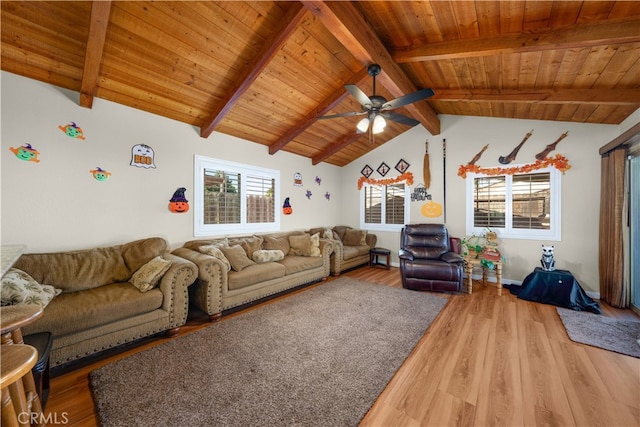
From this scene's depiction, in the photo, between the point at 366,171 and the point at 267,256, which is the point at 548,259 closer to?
the point at 366,171

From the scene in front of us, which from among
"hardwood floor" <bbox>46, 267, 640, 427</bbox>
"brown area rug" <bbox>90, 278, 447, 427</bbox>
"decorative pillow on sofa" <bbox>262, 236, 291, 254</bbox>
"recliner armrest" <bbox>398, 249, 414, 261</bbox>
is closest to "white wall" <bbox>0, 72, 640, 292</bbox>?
"decorative pillow on sofa" <bbox>262, 236, 291, 254</bbox>

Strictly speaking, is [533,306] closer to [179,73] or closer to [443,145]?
[443,145]

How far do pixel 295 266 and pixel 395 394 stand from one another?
2.36 meters

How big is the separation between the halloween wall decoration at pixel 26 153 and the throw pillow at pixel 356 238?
503cm

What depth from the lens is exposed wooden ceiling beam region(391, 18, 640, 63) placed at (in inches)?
76.7

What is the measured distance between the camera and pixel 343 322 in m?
2.82

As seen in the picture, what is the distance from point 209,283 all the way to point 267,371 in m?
1.31

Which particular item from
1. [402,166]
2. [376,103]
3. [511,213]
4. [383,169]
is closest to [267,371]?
[376,103]

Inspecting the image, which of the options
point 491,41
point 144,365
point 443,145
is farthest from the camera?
point 443,145

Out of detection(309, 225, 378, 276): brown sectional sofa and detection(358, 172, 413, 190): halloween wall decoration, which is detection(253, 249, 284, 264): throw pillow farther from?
detection(358, 172, 413, 190): halloween wall decoration

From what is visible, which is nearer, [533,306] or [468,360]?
[468,360]

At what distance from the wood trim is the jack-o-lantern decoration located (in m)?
2.33

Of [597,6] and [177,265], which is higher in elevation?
[597,6]

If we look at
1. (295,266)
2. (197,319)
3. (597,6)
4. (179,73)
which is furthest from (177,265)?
(597,6)
